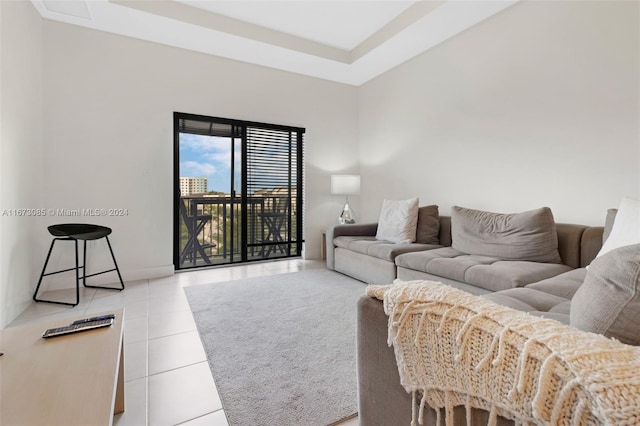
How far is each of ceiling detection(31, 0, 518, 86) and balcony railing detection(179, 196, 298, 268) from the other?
6.10 ft

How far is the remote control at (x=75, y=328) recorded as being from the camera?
1238mm

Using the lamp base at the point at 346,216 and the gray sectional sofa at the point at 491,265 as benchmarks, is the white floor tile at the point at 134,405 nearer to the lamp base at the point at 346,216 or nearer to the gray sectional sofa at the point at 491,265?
the gray sectional sofa at the point at 491,265

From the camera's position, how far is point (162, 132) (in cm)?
360

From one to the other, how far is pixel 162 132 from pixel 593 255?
4254 millimetres

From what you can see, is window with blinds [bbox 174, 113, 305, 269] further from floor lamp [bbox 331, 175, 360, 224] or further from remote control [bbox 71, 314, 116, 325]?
remote control [bbox 71, 314, 116, 325]

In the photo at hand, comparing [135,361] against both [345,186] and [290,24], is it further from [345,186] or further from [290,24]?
[290,24]

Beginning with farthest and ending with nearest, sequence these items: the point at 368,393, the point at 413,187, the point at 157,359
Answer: the point at 413,187 → the point at 157,359 → the point at 368,393

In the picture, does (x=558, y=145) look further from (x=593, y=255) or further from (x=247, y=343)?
(x=247, y=343)

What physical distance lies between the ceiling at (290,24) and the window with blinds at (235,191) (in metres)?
0.89

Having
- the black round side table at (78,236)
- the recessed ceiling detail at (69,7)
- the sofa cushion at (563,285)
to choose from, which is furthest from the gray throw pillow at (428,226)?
the recessed ceiling detail at (69,7)

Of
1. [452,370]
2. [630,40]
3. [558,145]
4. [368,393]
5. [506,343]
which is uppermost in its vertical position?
[630,40]

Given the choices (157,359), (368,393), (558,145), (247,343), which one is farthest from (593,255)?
(157,359)

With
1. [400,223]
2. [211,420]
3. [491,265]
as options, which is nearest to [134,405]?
[211,420]

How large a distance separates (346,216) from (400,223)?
4.16 feet
